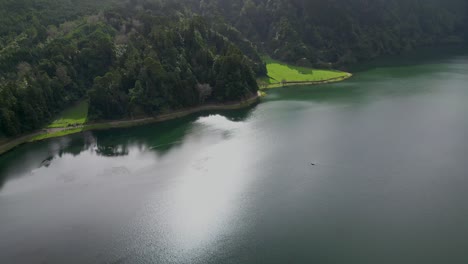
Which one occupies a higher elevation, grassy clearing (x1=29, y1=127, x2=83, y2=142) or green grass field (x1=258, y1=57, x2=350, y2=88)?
green grass field (x1=258, y1=57, x2=350, y2=88)

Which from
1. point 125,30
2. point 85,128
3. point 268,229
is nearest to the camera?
point 268,229

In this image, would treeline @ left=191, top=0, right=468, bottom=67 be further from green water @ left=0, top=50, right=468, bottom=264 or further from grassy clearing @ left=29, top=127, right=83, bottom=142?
grassy clearing @ left=29, top=127, right=83, bottom=142

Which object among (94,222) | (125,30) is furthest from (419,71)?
(94,222)

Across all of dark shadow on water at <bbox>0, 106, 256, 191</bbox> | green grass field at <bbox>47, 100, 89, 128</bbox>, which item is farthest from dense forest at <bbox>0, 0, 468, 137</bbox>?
dark shadow on water at <bbox>0, 106, 256, 191</bbox>

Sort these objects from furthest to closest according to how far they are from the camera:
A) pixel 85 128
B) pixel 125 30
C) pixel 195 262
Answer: pixel 125 30 → pixel 85 128 → pixel 195 262

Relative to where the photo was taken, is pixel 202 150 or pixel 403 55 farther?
pixel 403 55

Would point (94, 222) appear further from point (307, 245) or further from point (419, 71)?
point (419, 71)
